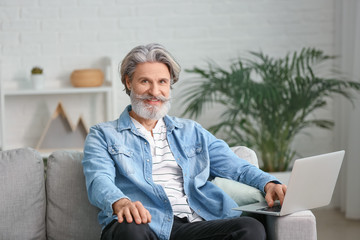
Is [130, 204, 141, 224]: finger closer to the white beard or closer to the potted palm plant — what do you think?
the white beard

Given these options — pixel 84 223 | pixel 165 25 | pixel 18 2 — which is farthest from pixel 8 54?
pixel 84 223

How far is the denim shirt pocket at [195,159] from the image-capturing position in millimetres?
2422

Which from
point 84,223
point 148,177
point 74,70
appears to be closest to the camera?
point 148,177

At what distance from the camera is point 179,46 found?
4184 millimetres

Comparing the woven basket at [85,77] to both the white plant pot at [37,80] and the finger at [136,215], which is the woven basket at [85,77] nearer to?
the white plant pot at [37,80]

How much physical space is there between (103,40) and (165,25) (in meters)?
0.46

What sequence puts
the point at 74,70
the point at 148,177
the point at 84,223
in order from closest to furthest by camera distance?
1. the point at 148,177
2. the point at 84,223
3. the point at 74,70

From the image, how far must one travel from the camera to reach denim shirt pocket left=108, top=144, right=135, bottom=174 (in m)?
2.27

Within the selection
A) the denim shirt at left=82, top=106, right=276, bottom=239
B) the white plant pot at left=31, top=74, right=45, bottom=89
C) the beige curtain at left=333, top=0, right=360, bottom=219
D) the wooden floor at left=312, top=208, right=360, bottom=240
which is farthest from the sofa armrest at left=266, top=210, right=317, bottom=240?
the white plant pot at left=31, top=74, right=45, bottom=89

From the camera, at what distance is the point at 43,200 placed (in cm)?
249

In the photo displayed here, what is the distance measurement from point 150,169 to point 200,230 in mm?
342

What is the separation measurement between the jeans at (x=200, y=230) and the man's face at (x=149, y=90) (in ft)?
1.56

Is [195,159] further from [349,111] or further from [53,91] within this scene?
[349,111]

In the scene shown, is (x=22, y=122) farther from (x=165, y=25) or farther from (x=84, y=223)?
(x=84, y=223)
